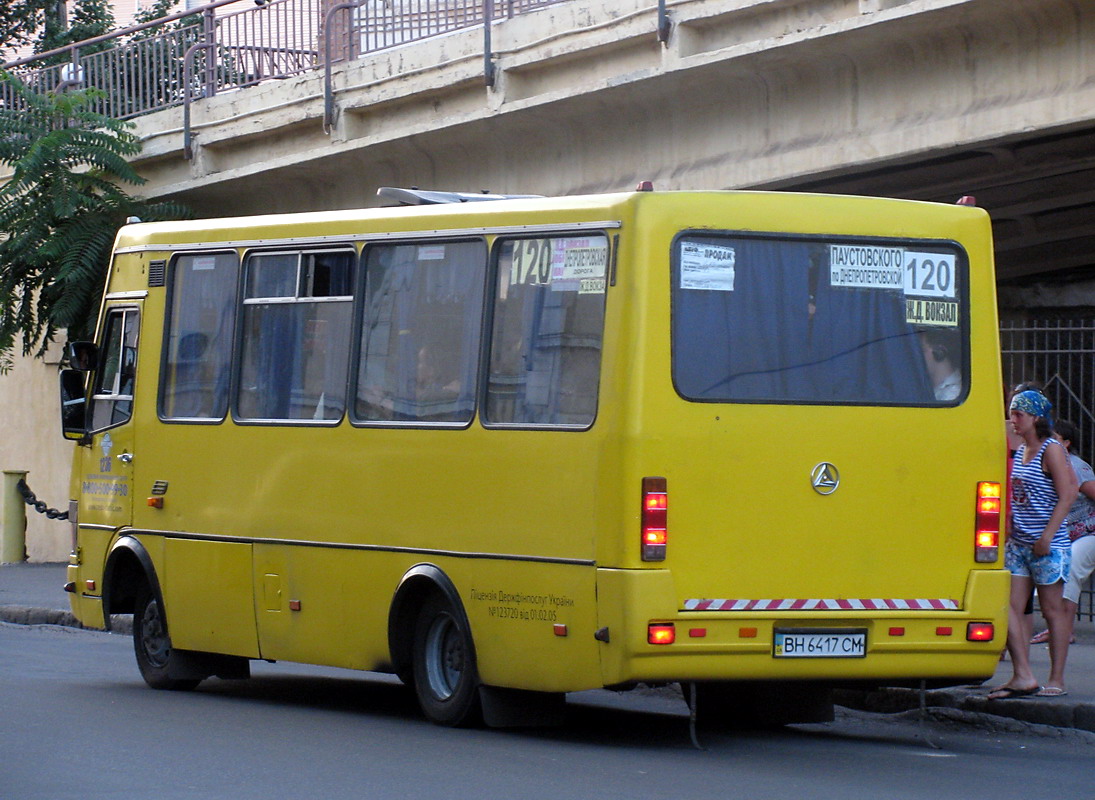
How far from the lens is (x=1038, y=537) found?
10625 mm

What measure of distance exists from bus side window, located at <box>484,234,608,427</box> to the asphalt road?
1.60 meters

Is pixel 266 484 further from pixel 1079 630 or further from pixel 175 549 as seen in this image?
pixel 1079 630

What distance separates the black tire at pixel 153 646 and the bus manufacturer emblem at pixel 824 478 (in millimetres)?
4708

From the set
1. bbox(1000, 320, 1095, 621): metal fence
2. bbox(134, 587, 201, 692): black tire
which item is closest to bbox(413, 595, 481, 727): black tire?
bbox(134, 587, 201, 692): black tire

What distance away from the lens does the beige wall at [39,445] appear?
26.7 meters

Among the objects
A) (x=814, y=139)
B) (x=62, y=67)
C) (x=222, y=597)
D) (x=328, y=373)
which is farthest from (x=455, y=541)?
(x=62, y=67)

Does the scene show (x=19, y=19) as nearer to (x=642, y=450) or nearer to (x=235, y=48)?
(x=235, y=48)

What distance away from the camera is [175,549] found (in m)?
11.5

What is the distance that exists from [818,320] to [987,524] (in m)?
1.30

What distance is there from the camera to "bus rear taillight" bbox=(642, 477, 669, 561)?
847cm

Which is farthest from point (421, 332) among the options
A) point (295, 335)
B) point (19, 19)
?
point (19, 19)

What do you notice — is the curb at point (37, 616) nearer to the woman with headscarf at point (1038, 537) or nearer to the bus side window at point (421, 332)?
the bus side window at point (421, 332)

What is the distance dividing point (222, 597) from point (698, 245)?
399 centimetres

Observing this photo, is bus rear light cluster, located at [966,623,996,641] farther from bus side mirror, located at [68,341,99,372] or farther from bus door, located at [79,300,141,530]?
bus side mirror, located at [68,341,99,372]
